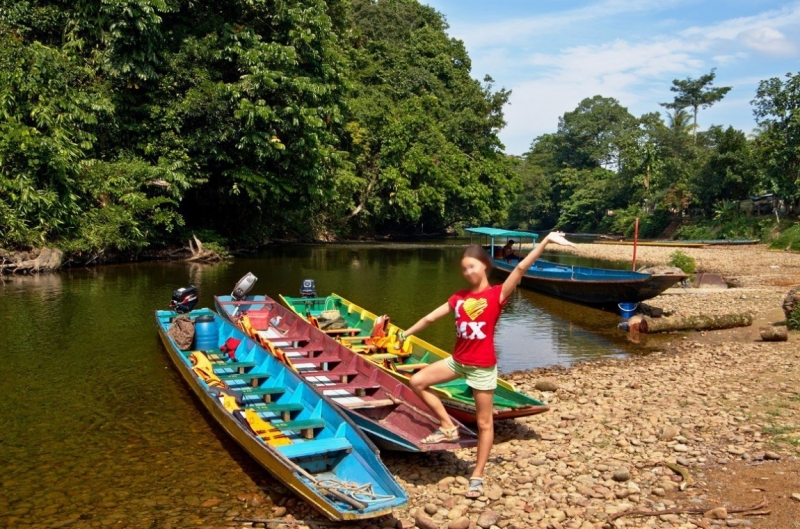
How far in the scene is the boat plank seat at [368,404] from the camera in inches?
284

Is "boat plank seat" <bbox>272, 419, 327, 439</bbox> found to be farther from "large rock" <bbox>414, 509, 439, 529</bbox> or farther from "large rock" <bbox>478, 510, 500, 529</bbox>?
"large rock" <bbox>478, 510, 500, 529</bbox>

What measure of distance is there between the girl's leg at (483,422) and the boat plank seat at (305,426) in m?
1.94

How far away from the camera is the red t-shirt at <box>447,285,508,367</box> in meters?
5.30

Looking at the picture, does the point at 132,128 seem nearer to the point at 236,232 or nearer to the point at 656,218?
the point at 236,232

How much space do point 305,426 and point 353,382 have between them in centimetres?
188

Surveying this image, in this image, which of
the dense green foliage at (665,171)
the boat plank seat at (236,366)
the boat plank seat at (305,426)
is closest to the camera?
the boat plank seat at (305,426)

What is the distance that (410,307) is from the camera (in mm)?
17234

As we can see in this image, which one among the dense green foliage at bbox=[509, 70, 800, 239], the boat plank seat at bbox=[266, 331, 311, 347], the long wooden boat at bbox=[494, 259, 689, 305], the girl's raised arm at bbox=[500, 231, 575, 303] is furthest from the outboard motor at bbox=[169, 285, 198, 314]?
the dense green foliage at bbox=[509, 70, 800, 239]

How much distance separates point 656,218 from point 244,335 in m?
53.0

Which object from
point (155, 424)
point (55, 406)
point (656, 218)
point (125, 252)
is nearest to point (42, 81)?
point (125, 252)

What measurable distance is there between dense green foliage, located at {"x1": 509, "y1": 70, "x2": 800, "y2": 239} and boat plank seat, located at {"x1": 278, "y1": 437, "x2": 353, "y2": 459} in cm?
4117

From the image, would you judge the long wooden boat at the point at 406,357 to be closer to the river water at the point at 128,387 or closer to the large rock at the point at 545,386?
the large rock at the point at 545,386

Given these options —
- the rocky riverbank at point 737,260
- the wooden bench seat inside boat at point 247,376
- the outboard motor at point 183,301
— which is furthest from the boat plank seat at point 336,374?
the rocky riverbank at point 737,260

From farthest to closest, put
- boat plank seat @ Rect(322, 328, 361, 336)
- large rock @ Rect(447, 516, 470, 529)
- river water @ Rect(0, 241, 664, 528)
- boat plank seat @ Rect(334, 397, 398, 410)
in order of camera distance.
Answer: boat plank seat @ Rect(322, 328, 361, 336) < boat plank seat @ Rect(334, 397, 398, 410) < river water @ Rect(0, 241, 664, 528) < large rock @ Rect(447, 516, 470, 529)
